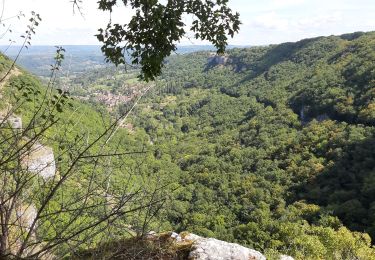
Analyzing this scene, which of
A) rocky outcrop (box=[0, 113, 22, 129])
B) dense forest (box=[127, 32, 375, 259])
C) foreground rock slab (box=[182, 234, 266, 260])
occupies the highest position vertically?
rocky outcrop (box=[0, 113, 22, 129])

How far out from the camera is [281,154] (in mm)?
73000

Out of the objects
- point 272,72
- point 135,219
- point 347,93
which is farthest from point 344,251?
point 272,72

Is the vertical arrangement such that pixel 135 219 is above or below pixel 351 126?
above

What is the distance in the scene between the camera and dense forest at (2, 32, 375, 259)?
28880 millimetres

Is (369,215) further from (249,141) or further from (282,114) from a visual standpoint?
(282,114)

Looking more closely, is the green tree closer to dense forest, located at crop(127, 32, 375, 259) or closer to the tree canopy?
the tree canopy

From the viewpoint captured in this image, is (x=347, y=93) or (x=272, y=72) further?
(x=272, y=72)

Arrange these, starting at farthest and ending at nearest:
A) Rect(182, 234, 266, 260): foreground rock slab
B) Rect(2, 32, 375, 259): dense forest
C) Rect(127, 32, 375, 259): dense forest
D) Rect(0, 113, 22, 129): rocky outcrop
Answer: Rect(127, 32, 375, 259): dense forest, Rect(2, 32, 375, 259): dense forest, Rect(182, 234, 266, 260): foreground rock slab, Rect(0, 113, 22, 129): rocky outcrop

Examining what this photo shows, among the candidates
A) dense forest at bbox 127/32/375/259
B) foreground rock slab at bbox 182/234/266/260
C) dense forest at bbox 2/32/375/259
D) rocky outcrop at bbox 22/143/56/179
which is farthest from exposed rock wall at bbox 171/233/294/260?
rocky outcrop at bbox 22/143/56/179

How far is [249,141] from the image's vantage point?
91125 millimetres

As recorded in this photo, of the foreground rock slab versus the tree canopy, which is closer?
the tree canopy

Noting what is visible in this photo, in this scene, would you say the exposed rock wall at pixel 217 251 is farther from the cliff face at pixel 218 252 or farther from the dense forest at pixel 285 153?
the dense forest at pixel 285 153

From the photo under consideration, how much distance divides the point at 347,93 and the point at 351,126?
1686 cm

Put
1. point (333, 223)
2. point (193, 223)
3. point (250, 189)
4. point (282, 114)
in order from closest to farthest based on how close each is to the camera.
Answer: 1. point (333, 223)
2. point (193, 223)
3. point (250, 189)
4. point (282, 114)
